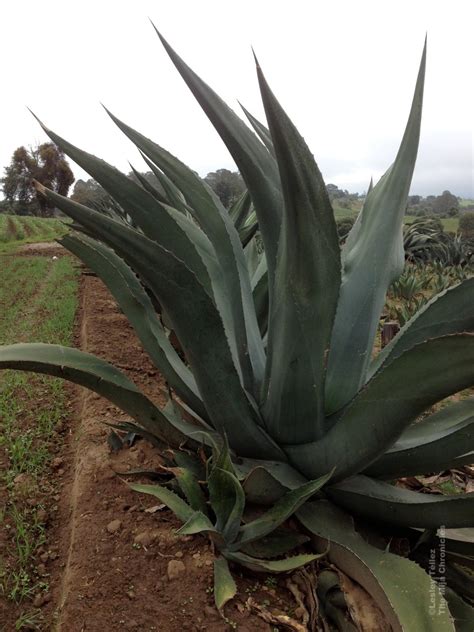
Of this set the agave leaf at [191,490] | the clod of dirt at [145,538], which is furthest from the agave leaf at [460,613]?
the clod of dirt at [145,538]

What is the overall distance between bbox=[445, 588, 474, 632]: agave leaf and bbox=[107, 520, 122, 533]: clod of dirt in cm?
88

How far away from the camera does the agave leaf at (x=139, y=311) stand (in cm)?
131

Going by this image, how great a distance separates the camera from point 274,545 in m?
1.23

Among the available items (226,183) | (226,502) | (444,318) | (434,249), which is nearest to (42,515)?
(226,502)

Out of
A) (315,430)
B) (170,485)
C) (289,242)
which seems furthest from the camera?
(170,485)

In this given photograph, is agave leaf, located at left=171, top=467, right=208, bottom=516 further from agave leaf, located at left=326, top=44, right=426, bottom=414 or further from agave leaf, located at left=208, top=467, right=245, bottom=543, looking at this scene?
agave leaf, located at left=326, top=44, right=426, bottom=414

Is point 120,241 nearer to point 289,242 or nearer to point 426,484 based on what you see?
point 289,242

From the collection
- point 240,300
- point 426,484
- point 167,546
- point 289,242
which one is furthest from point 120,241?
point 426,484

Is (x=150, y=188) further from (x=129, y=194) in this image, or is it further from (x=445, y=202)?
(x=445, y=202)

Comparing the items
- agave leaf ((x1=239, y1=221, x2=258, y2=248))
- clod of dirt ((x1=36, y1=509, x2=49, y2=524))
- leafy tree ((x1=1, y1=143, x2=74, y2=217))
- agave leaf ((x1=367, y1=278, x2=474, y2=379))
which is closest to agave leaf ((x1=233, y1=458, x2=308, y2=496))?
agave leaf ((x1=367, y1=278, x2=474, y2=379))

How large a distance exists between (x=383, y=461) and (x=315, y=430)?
0.69ft

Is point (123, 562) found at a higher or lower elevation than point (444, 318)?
lower

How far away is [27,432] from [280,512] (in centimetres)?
165

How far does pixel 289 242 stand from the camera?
107 centimetres
